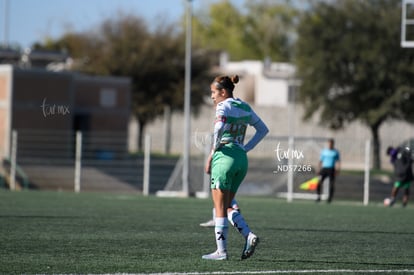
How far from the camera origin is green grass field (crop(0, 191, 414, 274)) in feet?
31.6

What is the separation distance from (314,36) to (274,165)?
16.5m

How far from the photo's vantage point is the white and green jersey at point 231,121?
10.2 m

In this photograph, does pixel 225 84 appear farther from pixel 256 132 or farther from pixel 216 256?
pixel 216 256

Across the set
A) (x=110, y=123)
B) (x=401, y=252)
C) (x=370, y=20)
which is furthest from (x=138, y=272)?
(x=370, y=20)

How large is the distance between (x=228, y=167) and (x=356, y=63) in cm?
4023

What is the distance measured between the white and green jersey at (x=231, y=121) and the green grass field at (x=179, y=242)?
1.31m

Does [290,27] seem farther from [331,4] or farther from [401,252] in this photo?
[401,252]

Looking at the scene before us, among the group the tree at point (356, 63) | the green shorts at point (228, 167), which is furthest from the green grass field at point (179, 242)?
the tree at point (356, 63)

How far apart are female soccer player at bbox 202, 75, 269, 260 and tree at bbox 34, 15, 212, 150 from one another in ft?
157

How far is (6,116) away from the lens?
38.7 meters

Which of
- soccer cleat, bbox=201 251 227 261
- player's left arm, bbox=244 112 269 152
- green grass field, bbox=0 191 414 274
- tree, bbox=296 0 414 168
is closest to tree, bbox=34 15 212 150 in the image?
tree, bbox=296 0 414 168

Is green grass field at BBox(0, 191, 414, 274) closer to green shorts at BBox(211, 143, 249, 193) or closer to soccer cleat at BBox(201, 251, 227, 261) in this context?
soccer cleat at BBox(201, 251, 227, 261)

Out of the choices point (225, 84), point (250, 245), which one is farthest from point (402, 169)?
point (250, 245)

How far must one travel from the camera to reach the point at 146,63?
194 feet
